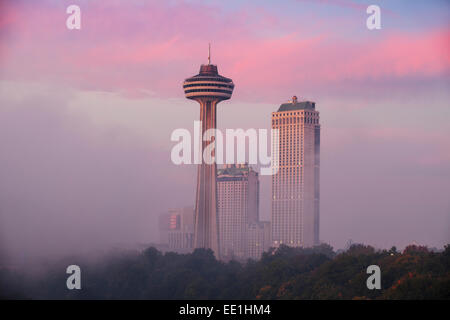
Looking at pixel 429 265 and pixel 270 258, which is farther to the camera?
pixel 270 258
